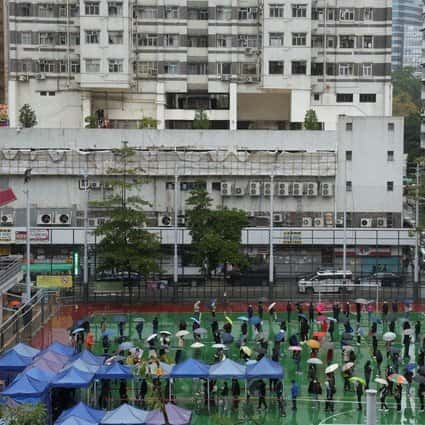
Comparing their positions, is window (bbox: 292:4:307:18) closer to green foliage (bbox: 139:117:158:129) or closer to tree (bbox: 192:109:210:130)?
tree (bbox: 192:109:210:130)

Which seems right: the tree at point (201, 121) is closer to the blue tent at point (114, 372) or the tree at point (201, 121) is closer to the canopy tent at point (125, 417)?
the blue tent at point (114, 372)

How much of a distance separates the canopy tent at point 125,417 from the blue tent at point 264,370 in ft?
13.8

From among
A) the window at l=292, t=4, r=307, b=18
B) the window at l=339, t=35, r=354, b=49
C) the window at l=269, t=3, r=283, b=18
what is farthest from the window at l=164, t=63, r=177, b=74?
the window at l=339, t=35, r=354, b=49

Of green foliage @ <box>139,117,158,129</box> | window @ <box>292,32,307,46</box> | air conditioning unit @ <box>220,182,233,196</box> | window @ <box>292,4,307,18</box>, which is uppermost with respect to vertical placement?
window @ <box>292,4,307,18</box>

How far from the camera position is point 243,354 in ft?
88.4

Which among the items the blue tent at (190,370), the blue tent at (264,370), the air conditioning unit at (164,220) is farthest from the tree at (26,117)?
the blue tent at (264,370)

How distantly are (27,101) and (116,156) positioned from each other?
8.67m

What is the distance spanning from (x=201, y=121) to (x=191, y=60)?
205 inches

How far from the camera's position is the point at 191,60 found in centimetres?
5031

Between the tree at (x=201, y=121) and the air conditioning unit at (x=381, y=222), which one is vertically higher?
the tree at (x=201, y=121)

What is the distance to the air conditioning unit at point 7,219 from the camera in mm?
43656

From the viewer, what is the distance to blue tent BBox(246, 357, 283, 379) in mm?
22914

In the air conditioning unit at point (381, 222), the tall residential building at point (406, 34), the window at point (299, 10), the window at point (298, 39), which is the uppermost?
the tall residential building at point (406, 34)

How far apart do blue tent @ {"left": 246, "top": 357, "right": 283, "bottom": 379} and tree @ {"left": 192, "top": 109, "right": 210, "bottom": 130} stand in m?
24.8
